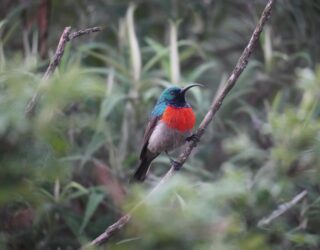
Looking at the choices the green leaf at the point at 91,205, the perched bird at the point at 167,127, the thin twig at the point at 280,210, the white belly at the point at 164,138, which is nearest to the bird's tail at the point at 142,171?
the perched bird at the point at 167,127

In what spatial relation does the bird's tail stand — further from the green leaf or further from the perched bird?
the green leaf

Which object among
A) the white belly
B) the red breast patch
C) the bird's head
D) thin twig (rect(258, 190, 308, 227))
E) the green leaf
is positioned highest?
the bird's head

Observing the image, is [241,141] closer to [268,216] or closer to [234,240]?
[268,216]

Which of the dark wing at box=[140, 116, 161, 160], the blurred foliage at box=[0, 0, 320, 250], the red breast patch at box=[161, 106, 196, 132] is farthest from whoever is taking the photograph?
the dark wing at box=[140, 116, 161, 160]

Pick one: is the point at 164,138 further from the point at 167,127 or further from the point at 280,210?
the point at 280,210

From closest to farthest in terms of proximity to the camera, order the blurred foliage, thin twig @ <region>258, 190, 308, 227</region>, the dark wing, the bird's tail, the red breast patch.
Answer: the blurred foliage
thin twig @ <region>258, 190, 308, 227</region>
the red breast patch
the bird's tail
the dark wing

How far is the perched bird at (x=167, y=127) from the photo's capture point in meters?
4.98

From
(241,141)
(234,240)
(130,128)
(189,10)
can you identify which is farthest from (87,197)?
(234,240)

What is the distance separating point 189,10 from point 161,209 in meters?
5.27

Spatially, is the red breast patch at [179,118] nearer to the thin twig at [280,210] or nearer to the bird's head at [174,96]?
the bird's head at [174,96]

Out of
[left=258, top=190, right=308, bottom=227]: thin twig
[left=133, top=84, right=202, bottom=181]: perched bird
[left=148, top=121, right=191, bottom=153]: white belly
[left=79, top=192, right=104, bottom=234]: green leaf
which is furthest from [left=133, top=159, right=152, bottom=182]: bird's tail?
[left=258, top=190, right=308, bottom=227]: thin twig

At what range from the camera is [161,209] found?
1824 mm

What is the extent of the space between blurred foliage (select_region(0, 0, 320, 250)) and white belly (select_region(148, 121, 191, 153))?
20 cm

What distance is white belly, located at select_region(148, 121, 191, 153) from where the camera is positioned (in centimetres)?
502
